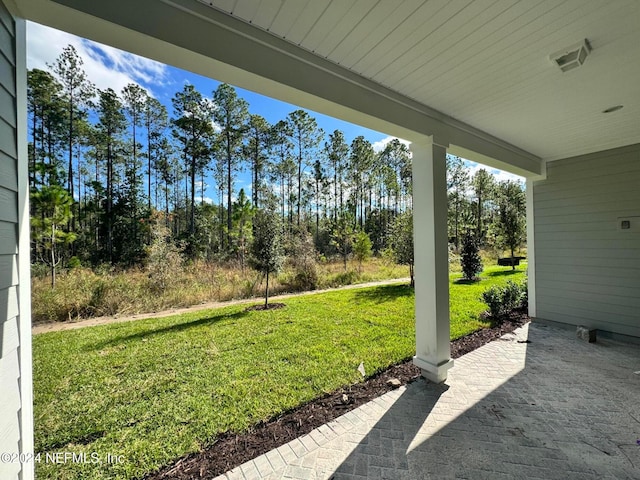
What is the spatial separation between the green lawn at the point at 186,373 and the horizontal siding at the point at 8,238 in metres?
1.61

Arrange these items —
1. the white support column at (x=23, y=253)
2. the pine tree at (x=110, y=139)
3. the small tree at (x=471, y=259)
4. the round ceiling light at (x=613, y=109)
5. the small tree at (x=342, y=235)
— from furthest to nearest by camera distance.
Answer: the small tree at (x=342, y=235), the pine tree at (x=110, y=139), the small tree at (x=471, y=259), the round ceiling light at (x=613, y=109), the white support column at (x=23, y=253)

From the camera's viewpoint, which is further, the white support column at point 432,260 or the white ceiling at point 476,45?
the white support column at point 432,260

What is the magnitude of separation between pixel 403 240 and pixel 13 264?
8.01 metres

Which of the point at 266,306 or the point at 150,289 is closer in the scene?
the point at 266,306

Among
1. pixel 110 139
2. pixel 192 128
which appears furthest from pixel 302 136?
pixel 110 139

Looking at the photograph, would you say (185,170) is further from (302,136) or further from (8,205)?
(8,205)

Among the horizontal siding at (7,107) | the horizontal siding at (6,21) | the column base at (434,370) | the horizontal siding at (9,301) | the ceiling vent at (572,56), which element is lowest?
the column base at (434,370)

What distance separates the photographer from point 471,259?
28.6 ft

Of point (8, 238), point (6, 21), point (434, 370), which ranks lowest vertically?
point (434, 370)

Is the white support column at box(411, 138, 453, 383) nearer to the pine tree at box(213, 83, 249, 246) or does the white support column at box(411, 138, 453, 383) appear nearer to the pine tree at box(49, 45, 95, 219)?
the pine tree at box(213, 83, 249, 246)

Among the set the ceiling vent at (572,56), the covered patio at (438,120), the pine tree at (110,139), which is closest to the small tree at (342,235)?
the covered patio at (438,120)

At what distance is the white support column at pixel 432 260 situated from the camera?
8.77 ft

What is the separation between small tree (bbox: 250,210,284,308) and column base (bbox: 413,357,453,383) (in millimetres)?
3782

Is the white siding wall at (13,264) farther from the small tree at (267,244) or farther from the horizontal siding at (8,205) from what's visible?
the small tree at (267,244)
